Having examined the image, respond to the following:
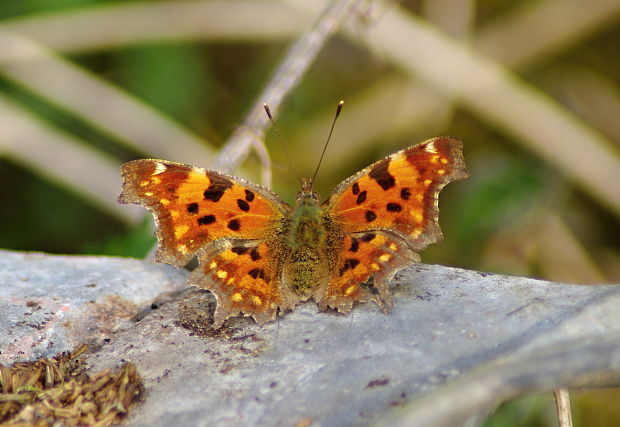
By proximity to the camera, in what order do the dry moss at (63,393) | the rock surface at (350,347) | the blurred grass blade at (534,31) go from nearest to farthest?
the rock surface at (350,347)
the dry moss at (63,393)
the blurred grass blade at (534,31)

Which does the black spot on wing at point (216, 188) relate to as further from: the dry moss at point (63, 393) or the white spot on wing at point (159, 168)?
the dry moss at point (63, 393)

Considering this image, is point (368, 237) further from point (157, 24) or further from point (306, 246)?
point (157, 24)

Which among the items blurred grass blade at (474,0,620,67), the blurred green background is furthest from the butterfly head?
blurred grass blade at (474,0,620,67)

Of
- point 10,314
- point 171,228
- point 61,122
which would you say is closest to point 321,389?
point 171,228

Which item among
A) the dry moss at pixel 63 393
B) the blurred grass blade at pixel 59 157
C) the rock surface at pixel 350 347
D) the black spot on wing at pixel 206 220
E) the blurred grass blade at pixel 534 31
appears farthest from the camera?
the blurred grass blade at pixel 534 31

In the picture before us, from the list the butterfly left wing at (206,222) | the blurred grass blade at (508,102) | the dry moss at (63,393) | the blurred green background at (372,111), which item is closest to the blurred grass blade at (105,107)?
the blurred green background at (372,111)

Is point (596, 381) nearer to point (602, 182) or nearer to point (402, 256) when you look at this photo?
point (402, 256)

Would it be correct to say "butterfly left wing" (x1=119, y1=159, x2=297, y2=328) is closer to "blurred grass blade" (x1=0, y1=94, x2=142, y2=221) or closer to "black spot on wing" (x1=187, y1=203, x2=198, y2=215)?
"black spot on wing" (x1=187, y1=203, x2=198, y2=215)
